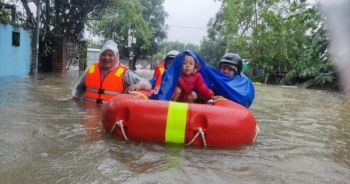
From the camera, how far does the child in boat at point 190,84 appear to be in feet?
13.2

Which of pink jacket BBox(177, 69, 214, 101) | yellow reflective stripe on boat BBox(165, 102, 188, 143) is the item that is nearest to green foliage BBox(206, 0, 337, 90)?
pink jacket BBox(177, 69, 214, 101)

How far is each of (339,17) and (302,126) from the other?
10.6ft

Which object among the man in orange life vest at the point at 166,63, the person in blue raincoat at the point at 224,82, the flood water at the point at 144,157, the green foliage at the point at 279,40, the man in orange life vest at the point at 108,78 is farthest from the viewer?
the green foliage at the point at 279,40

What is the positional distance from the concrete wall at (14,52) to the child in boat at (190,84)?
8.79 meters

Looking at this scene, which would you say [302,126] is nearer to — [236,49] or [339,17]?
[339,17]

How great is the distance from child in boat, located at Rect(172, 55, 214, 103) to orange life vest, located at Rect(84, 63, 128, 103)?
118cm

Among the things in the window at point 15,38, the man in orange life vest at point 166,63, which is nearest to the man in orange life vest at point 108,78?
the man in orange life vest at point 166,63

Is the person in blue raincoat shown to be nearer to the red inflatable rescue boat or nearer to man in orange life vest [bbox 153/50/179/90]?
the red inflatable rescue boat

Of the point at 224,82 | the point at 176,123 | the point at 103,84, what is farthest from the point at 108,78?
the point at 176,123

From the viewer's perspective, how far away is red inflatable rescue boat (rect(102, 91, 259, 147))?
3.15 m

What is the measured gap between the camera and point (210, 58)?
39344 millimetres

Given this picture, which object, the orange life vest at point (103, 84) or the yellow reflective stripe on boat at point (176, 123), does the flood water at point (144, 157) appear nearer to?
the yellow reflective stripe on boat at point (176, 123)

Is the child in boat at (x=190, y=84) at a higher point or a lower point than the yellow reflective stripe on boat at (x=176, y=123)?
higher

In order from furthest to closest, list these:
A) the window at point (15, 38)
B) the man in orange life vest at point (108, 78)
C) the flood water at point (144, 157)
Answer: the window at point (15, 38) → the man in orange life vest at point (108, 78) → the flood water at point (144, 157)
